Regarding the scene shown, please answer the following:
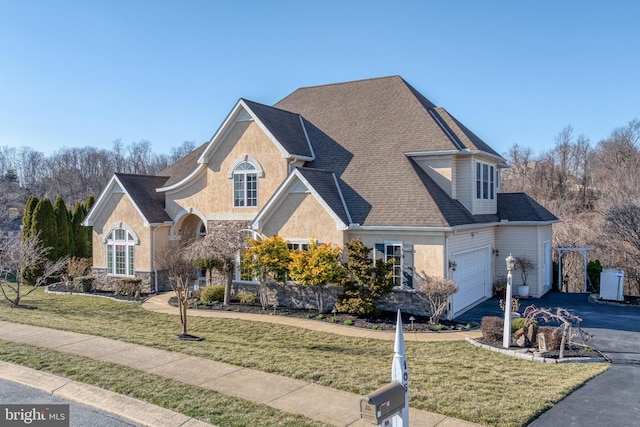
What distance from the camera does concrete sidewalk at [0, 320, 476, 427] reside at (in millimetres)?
7922

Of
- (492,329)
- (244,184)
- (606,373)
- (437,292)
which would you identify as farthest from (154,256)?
(606,373)

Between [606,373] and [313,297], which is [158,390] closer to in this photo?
[606,373]

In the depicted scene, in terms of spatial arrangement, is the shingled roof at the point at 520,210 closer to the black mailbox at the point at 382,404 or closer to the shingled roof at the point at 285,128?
the shingled roof at the point at 285,128

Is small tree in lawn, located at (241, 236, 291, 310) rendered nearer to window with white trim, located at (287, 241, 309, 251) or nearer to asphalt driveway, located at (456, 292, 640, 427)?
window with white trim, located at (287, 241, 309, 251)

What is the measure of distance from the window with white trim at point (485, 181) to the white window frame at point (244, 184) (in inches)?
375

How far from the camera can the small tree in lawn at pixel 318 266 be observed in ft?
57.2

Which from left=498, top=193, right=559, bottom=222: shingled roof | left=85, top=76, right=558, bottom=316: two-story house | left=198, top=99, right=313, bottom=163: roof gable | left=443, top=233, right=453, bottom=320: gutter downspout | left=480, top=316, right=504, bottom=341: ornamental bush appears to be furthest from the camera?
left=498, top=193, right=559, bottom=222: shingled roof

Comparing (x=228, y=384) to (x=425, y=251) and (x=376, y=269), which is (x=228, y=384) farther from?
(x=425, y=251)

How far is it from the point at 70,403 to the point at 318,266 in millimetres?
9999

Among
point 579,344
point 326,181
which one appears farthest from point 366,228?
point 579,344

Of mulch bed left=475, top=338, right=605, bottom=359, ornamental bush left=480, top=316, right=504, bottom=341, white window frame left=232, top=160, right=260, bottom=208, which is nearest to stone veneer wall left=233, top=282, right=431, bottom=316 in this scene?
ornamental bush left=480, top=316, right=504, bottom=341

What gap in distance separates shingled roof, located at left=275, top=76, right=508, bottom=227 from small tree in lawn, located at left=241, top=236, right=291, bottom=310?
302 cm

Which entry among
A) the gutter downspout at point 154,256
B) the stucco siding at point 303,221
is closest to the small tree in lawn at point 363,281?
the stucco siding at point 303,221

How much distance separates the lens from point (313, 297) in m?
19.0
